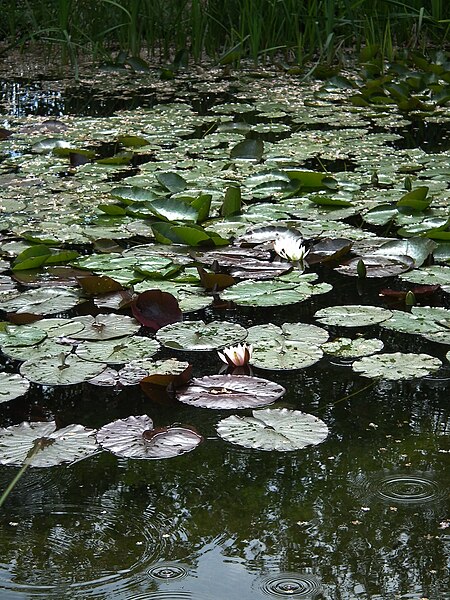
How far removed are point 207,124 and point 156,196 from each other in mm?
1324

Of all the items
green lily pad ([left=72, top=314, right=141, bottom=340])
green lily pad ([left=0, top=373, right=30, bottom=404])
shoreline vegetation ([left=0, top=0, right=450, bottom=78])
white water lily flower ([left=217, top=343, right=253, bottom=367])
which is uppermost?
shoreline vegetation ([left=0, top=0, right=450, bottom=78])

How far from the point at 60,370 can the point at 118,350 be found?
146 mm

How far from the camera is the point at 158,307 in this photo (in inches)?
81.5

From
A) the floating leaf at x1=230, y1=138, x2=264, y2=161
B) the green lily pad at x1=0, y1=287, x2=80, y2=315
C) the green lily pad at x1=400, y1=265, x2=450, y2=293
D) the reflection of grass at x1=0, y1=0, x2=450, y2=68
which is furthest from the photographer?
the reflection of grass at x1=0, y1=0, x2=450, y2=68

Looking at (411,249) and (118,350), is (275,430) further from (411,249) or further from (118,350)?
(411,249)

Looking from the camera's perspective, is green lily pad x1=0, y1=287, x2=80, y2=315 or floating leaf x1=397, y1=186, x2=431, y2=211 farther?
floating leaf x1=397, y1=186, x2=431, y2=211

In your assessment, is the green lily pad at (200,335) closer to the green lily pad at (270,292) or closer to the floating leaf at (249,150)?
the green lily pad at (270,292)

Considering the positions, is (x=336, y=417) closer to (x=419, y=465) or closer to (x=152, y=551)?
(x=419, y=465)

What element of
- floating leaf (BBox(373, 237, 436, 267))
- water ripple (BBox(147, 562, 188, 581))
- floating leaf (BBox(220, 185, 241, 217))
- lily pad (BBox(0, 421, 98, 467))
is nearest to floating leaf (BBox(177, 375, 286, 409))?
lily pad (BBox(0, 421, 98, 467))

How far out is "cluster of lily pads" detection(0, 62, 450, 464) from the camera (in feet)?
5.85

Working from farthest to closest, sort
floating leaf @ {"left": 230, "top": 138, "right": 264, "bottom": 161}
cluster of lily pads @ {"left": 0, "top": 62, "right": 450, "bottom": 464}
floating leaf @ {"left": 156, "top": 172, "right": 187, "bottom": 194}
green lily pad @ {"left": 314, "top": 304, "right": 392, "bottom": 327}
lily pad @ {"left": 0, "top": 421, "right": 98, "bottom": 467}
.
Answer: floating leaf @ {"left": 230, "top": 138, "right": 264, "bottom": 161} → floating leaf @ {"left": 156, "top": 172, "right": 187, "bottom": 194} → green lily pad @ {"left": 314, "top": 304, "right": 392, "bottom": 327} → cluster of lily pads @ {"left": 0, "top": 62, "right": 450, "bottom": 464} → lily pad @ {"left": 0, "top": 421, "right": 98, "bottom": 467}

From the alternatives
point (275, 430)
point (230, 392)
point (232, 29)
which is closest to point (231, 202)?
point (230, 392)

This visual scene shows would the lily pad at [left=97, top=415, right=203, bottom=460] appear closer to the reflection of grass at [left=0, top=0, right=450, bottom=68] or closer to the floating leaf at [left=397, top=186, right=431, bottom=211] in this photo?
the floating leaf at [left=397, top=186, right=431, bottom=211]

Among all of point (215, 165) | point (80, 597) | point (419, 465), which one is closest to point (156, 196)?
point (215, 165)
